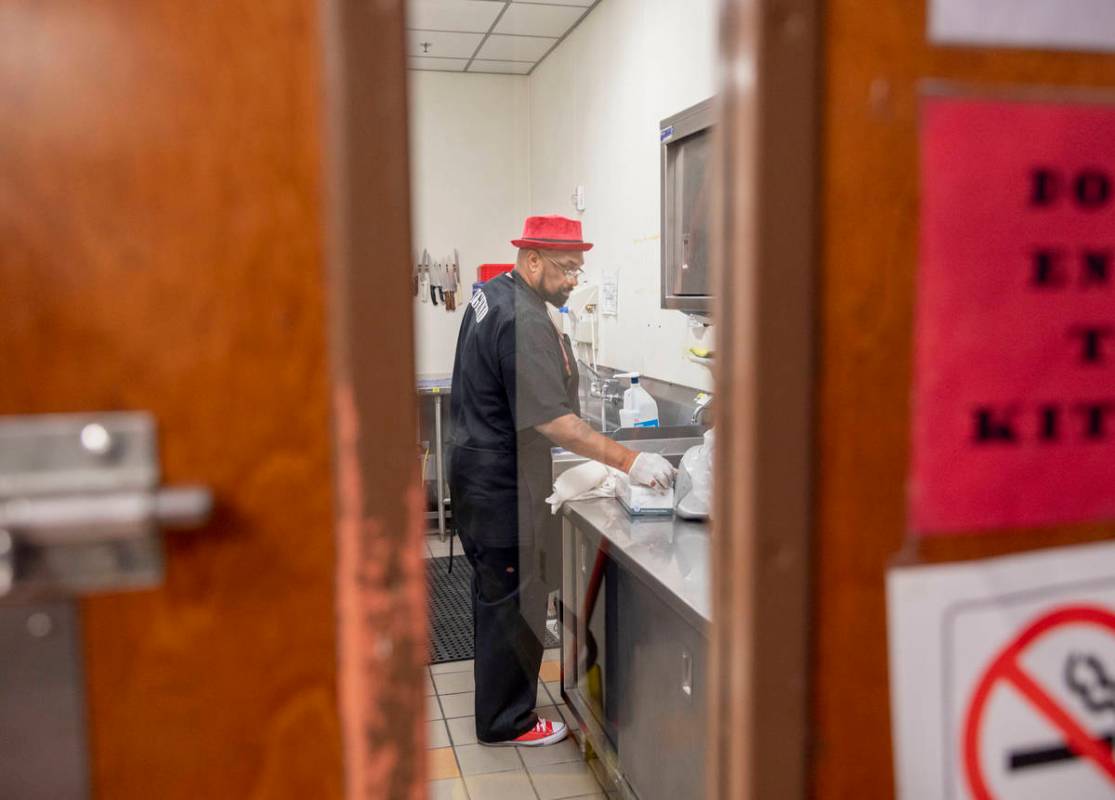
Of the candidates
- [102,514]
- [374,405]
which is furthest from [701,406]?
[102,514]

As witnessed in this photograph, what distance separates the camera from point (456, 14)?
445 centimetres

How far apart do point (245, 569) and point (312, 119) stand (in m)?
0.31

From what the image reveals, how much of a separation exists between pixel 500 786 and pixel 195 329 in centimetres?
241

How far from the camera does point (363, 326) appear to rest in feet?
2.01

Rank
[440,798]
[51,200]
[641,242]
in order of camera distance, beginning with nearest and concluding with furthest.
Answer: [51,200], [440,798], [641,242]

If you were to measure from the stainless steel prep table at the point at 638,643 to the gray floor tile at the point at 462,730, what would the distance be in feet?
1.11

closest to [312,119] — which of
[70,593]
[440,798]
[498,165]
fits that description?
[70,593]

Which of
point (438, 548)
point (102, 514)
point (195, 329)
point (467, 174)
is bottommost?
point (438, 548)

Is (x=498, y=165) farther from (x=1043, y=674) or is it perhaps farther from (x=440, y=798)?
(x=1043, y=674)

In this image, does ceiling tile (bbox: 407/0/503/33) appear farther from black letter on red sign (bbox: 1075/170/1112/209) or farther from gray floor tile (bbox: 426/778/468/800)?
black letter on red sign (bbox: 1075/170/1112/209)

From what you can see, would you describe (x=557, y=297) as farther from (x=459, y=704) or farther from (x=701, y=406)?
(x=459, y=704)

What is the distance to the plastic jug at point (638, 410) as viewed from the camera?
3.33 metres

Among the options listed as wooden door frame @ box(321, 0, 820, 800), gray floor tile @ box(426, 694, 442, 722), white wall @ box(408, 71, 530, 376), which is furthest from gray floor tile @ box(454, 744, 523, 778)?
white wall @ box(408, 71, 530, 376)

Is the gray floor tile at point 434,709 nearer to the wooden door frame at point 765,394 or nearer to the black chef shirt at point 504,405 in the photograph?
the black chef shirt at point 504,405
